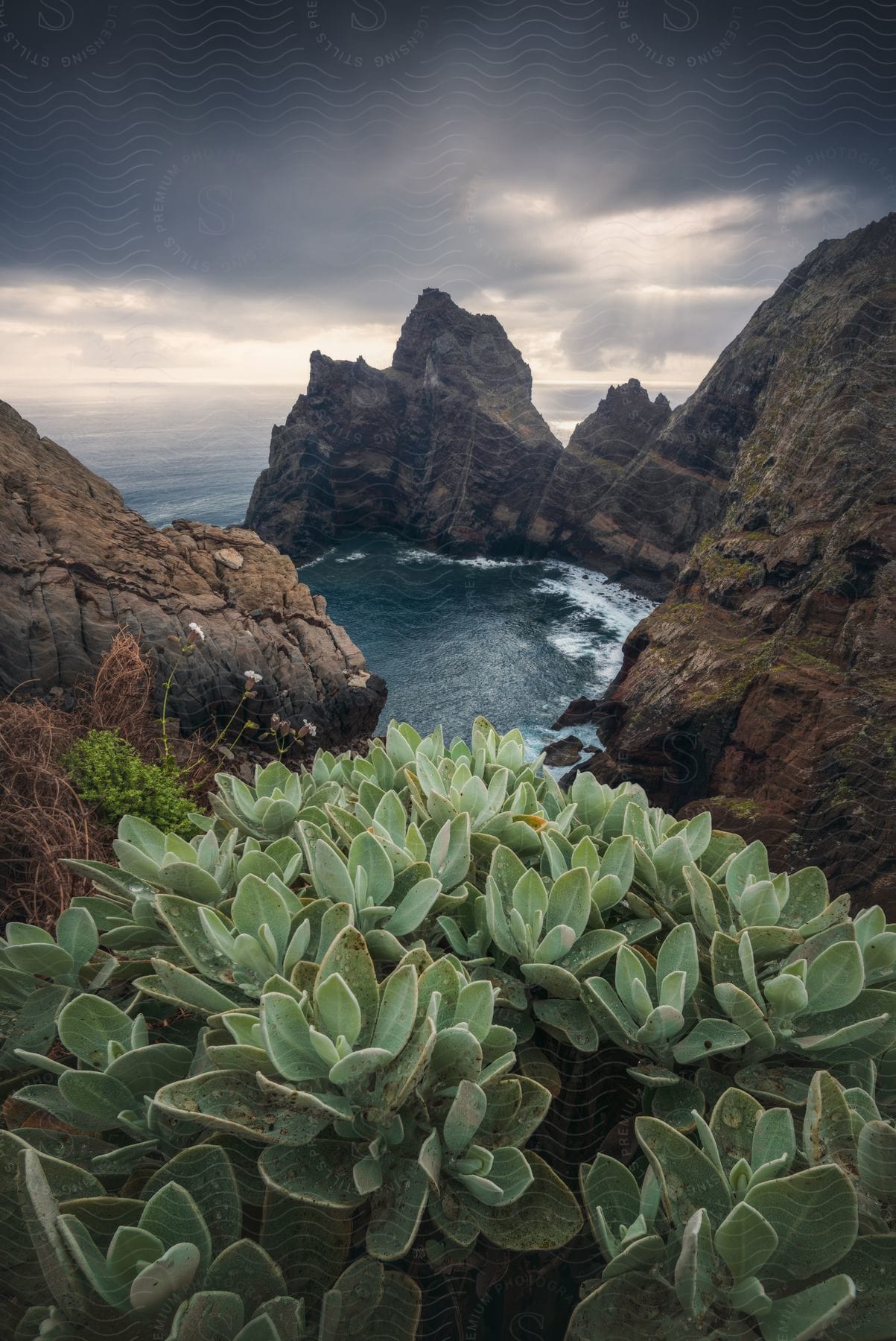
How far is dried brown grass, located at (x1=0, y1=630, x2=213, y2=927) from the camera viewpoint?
2.25m

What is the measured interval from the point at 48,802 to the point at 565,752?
740 inches

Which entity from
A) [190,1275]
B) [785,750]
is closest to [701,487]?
[785,750]

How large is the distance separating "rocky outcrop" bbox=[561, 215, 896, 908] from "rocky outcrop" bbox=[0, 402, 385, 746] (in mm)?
7702

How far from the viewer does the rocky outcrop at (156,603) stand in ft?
16.6

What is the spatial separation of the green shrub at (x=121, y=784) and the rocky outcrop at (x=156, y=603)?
1883 mm

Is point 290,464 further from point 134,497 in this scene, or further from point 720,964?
point 720,964

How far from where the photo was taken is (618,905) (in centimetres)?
136

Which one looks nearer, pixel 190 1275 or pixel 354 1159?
pixel 190 1275

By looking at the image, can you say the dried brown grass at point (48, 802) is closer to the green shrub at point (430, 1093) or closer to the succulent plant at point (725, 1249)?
the green shrub at point (430, 1093)

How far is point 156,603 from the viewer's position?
585cm

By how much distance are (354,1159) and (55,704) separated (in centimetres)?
449

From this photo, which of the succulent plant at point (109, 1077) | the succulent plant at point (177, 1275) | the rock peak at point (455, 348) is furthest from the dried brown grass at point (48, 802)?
the rock peak at point (455, 348)

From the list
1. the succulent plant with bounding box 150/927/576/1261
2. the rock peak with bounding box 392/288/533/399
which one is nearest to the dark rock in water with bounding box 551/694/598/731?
the succulent plant with bounding box 150/927/576/1261

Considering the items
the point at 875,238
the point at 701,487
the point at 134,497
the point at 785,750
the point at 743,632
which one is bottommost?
Answer: the point at 785,750
